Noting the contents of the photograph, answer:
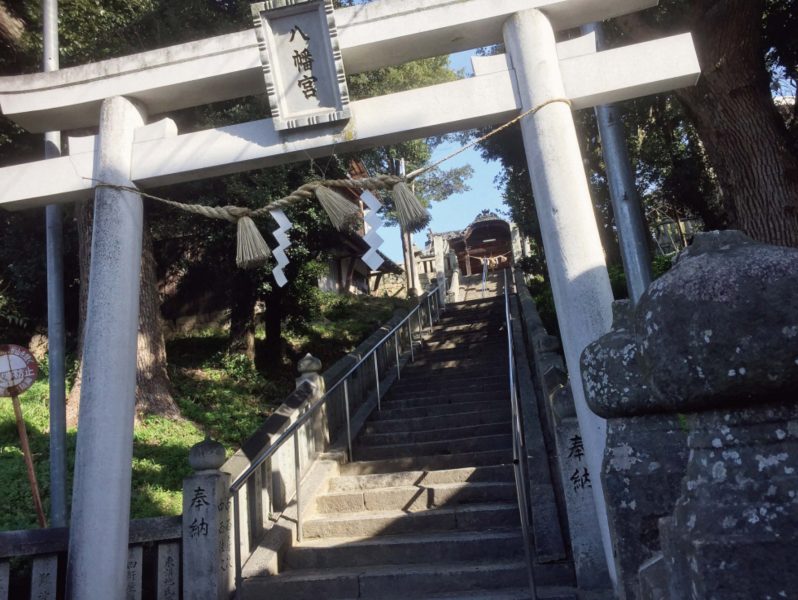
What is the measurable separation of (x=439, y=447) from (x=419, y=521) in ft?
4.82

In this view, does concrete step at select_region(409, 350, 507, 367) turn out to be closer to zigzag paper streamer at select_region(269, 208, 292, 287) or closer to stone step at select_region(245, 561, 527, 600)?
stone step at select_region(245, 561, 527, 600)

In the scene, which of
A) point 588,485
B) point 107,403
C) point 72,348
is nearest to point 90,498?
point 107,403

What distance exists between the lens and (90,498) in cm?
404

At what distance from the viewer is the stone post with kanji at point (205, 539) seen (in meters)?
4.36

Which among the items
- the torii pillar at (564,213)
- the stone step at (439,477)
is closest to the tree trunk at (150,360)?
the stone step at (439,477)

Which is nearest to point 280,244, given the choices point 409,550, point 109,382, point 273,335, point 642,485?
point 109,382

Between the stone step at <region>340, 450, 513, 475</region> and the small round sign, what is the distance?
3.23m

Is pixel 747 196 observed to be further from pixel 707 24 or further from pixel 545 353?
pixel 545 353

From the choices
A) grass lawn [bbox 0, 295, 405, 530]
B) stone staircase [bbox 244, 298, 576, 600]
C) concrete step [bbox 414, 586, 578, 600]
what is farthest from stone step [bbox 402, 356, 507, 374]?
concrete step [bbox 414, 586, 578, 600]

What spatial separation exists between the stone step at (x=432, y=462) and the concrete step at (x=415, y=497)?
0.52 m

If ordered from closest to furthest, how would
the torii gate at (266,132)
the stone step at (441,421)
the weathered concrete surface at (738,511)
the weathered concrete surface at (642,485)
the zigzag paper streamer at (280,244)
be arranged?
the weathered concrete surface at (738,511)
the weathered concrete surface at (642,485)
the torii gate at (266,132)
the zigzag paper streamer at (280,244)
the stone step at (441,421)

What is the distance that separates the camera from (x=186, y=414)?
953 centimetres

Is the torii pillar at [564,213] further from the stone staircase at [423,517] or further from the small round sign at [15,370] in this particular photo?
the small round sign at [15,370]

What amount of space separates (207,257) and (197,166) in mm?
8009
